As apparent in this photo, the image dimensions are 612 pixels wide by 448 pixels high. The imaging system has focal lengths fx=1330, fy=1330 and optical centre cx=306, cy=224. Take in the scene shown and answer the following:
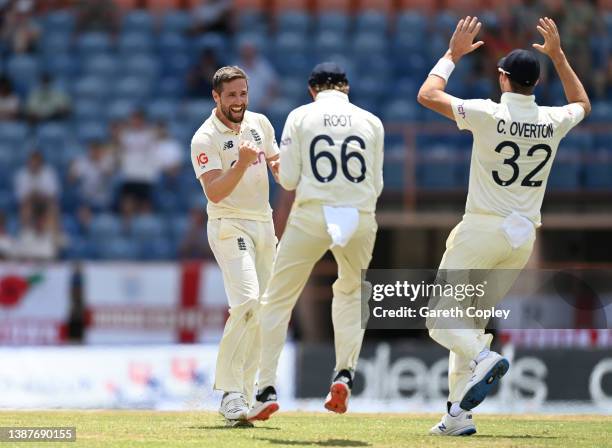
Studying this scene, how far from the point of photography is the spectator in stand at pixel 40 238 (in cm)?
1812

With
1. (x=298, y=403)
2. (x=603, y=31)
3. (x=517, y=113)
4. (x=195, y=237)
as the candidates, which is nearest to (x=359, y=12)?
(x=603, y=31)

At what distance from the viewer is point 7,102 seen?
20.8m

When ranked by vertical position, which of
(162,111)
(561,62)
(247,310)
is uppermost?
(162,111)

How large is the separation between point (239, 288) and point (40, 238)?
29.9 feet

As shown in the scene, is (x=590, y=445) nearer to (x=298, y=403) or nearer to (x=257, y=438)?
(x=257, y=438)

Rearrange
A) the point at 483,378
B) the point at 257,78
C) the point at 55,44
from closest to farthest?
1. the point at 483,378
2. the point at 257,78
3. the point at 55,44

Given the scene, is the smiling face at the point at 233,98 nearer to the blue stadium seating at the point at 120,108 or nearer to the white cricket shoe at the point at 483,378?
the white cricket shoe at the point at 483,378

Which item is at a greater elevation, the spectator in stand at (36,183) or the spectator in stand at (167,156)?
the spectator in stand at (167,156)

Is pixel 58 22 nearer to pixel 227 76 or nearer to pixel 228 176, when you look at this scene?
pixel 227 76

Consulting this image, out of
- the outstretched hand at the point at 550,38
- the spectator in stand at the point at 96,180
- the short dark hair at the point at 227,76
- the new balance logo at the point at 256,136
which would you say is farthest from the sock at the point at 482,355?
the spectator in stand at the point at 96,180

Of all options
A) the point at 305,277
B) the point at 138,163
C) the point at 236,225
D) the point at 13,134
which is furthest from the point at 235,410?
the point at 13,134

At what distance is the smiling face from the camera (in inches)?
381

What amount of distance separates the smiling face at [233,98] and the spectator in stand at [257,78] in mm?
9900

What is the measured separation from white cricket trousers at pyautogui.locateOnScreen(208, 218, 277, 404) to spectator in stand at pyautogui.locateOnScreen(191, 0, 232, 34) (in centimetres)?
1173
